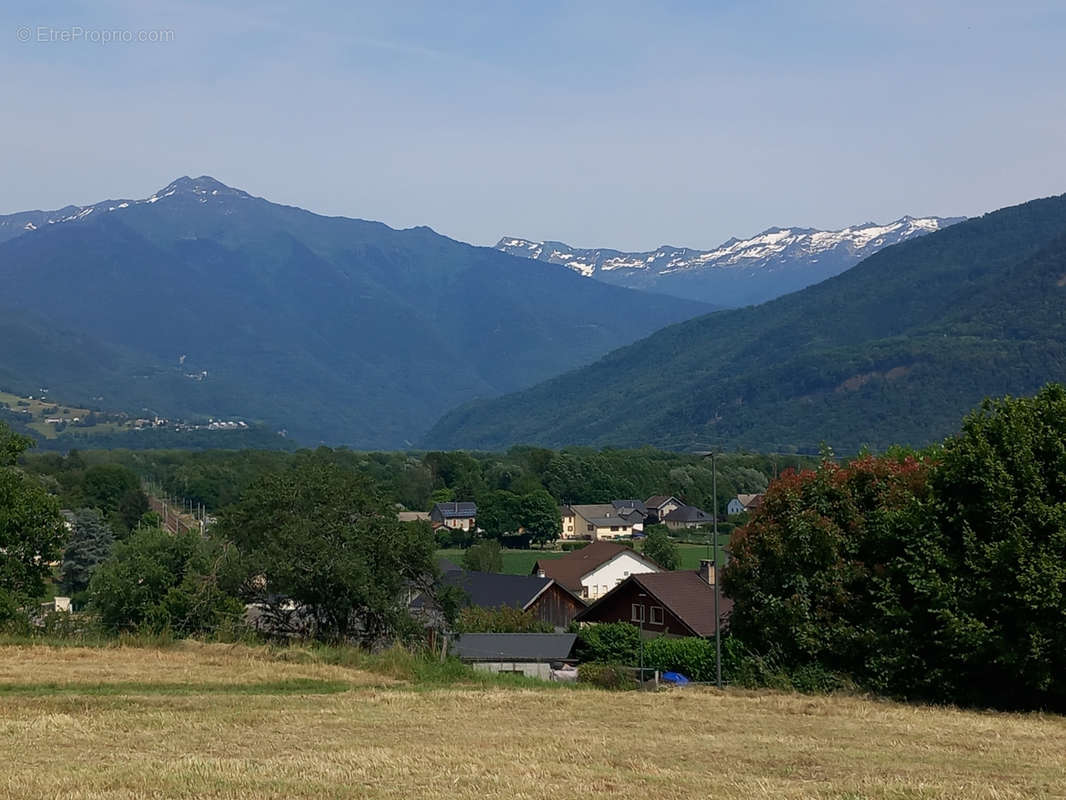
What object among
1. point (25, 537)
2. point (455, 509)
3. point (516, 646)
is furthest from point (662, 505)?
point (25, 537)

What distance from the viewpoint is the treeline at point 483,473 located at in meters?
143

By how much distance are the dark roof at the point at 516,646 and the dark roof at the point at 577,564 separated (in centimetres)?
3093

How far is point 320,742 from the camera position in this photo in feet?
55.9

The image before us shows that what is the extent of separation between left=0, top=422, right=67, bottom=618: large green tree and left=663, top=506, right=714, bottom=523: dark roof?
4355 inches

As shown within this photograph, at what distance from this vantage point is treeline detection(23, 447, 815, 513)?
14288 cm

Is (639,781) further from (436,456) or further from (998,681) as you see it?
(436,456)

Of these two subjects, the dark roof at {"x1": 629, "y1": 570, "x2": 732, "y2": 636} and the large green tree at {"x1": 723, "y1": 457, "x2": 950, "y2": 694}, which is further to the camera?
the dark roof at {"x1": 629, "y1": 570, "x2": 732, "y2": 636}

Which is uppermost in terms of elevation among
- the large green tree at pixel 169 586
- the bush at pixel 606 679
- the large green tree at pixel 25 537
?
the large green tree at pixel 25 537

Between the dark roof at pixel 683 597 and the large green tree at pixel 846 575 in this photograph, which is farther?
the dark roof at pixel 683 597

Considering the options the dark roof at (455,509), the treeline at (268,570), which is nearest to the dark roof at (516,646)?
the treeline at (268,570)

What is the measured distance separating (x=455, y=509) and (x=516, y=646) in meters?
87.8

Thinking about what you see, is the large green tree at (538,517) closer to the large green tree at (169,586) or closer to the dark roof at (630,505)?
the dark roof at (630,505)

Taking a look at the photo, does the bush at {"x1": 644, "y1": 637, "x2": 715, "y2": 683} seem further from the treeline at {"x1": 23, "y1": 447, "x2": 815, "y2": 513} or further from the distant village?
the treeline at {"x1": 23, "y1": 447, "x2": 815, "y2": 513}

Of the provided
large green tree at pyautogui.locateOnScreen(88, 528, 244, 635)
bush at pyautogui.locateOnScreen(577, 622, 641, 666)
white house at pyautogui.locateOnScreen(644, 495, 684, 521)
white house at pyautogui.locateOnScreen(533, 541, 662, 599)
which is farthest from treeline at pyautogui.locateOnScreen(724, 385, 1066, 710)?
white house at pyautogui.locateOnScreen(644, 495, 684, 521)
